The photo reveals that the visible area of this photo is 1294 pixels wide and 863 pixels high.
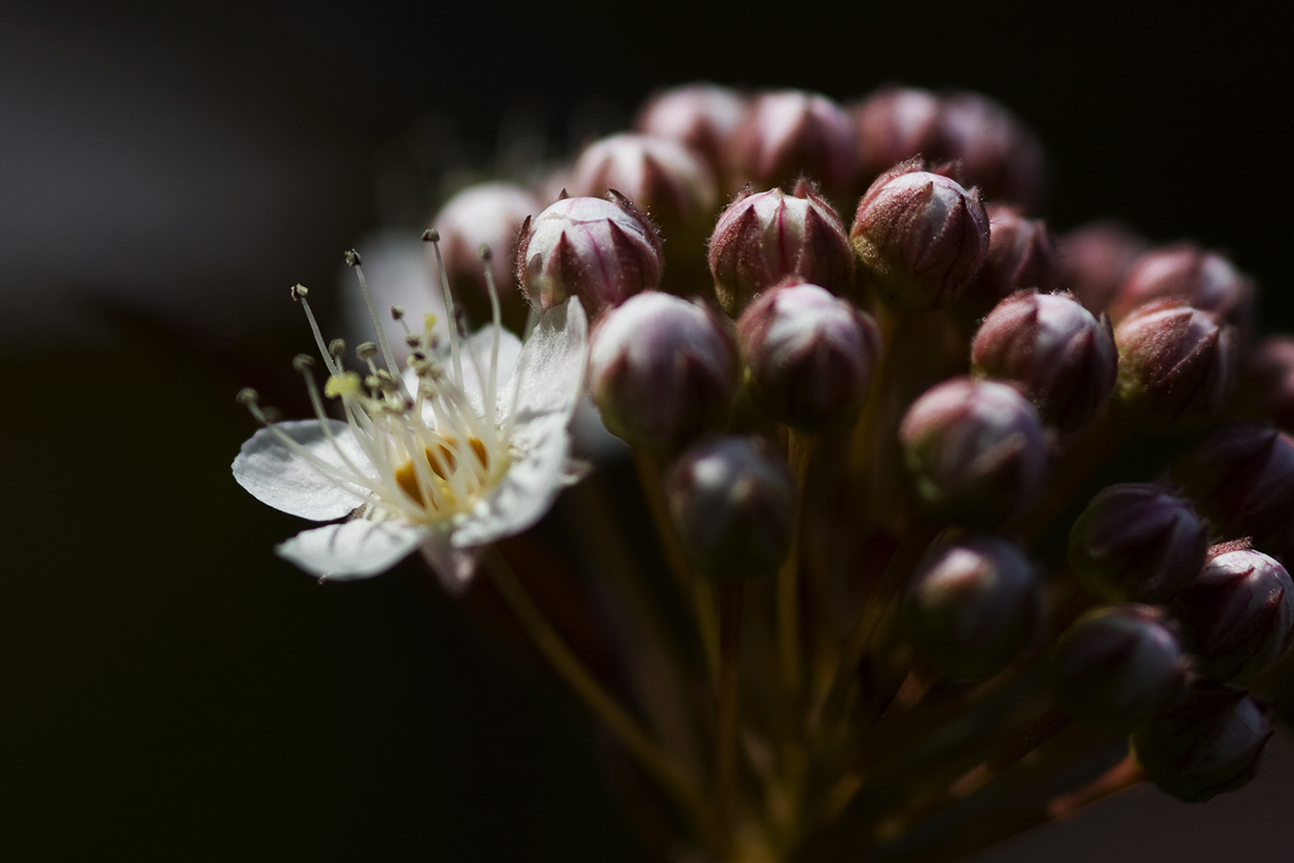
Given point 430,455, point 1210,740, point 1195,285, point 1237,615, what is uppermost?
point 430,455

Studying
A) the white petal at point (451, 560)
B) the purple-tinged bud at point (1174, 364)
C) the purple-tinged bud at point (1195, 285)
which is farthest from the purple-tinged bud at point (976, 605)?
the purple-tinged bud at point (1195, 285)

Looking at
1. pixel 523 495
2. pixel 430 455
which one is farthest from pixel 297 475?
pixel 523 495

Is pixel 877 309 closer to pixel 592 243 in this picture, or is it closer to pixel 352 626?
pixel 592 243

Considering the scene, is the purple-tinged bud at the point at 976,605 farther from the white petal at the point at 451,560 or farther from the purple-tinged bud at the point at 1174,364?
the white petal at the point at 451,560

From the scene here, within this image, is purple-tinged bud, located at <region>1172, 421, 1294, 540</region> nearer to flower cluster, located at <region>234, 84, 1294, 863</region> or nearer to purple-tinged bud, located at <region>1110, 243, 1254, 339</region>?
flower cluster, located at <region>234, 84, 1294, 863</region>

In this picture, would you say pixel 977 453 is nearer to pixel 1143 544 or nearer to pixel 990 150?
pixel 1143 544

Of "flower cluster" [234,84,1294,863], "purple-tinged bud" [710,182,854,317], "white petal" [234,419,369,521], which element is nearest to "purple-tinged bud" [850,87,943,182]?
"flower cluster" [234,84,1294,863]
